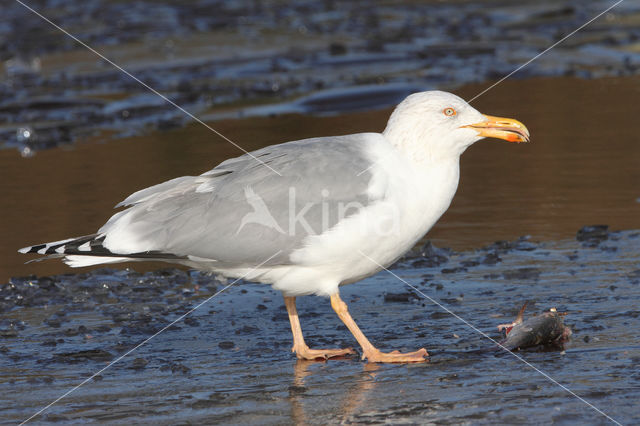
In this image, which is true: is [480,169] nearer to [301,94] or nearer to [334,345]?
[334,345]

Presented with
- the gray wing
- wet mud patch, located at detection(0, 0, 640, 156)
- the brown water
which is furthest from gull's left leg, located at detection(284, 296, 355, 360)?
wet mud patch, located at detection(0, 0, 640, 156)

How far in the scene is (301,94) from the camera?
45.7ft

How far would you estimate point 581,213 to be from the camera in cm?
810

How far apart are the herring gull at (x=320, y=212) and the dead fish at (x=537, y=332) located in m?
0.48

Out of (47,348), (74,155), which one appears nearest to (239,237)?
(47,348)

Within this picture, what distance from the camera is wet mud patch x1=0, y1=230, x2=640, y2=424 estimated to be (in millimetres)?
4812

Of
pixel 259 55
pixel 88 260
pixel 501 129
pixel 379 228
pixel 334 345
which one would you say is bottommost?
pixel 334 345

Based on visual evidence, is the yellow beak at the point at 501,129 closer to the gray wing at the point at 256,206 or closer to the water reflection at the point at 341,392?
the gray wing at the point at 256,206

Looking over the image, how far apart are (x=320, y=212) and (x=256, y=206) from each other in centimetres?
39

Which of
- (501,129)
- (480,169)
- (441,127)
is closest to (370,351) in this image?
(441,127)

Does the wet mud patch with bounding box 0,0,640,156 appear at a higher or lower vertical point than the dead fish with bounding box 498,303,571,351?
higher

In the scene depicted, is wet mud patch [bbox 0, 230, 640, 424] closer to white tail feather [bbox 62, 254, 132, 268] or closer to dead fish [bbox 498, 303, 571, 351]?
dead fish [bbox 498, 303, 571, 351]

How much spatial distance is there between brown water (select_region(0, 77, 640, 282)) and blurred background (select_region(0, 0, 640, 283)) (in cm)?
3

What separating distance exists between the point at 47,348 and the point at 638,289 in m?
3.56
